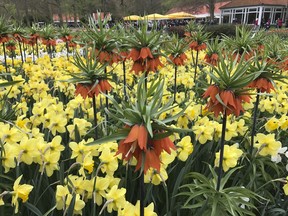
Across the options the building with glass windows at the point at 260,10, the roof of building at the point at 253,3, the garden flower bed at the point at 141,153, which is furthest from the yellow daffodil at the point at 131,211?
the roof of building at the point at 253,3

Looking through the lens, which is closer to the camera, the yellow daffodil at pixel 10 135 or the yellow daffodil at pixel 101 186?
the yellow daffodil at pixel 101 186

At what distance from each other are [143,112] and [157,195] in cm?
110

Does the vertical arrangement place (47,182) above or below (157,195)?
above

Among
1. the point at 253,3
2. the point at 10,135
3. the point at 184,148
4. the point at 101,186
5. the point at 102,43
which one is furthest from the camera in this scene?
the point at 253,3

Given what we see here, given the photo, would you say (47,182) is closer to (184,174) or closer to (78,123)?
(78,123)

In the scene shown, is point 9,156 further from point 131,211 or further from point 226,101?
point 226,101

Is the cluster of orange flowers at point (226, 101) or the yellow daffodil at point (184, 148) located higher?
the cluster of orange flowers at point (226, 101)

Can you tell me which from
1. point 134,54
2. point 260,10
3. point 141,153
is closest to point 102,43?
point 134,54

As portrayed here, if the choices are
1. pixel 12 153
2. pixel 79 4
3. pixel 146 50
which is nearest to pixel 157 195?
pixel 12 153

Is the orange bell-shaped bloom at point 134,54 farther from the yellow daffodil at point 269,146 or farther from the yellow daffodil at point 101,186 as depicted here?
the yellow daffodil at point 101,186

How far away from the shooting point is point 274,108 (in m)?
3.57

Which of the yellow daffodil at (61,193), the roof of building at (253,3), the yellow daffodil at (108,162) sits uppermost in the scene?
the roof of building at (253,3)

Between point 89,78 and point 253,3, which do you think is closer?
point 89,78

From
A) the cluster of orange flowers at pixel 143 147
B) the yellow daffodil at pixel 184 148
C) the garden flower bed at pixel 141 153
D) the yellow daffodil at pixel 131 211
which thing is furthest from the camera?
the yellow daffodil at pixel 184 148
